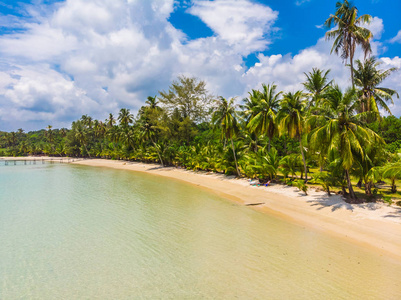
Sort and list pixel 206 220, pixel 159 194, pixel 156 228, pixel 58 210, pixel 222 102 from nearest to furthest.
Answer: pixel 156 228 → pixel 206 220 → pixel 58 210 → pixel 159 194 → pixel 222 102

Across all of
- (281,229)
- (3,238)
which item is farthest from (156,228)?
(3,238)

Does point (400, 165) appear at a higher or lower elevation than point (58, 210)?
higher

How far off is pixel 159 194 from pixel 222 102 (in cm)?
1230

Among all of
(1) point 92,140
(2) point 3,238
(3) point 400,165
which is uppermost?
(1) point 92,140

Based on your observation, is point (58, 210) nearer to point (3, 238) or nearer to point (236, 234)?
point (3, 238)

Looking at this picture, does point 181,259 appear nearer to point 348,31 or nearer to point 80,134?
point 348,31

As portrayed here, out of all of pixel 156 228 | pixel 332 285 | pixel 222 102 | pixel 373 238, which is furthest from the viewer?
pixel 222 102

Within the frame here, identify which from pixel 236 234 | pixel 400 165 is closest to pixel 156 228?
pixel 236 234

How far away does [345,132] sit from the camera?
12.4 meters

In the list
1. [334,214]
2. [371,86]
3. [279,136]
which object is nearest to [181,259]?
[334,214]

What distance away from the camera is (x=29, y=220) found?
13680 mm

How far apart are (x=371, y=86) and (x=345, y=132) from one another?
Answer: 14349 mm

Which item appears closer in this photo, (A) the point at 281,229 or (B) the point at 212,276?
(B) the point at 212,276

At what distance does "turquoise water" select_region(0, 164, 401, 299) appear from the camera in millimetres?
6637
